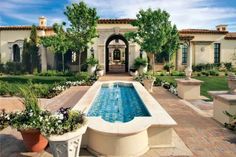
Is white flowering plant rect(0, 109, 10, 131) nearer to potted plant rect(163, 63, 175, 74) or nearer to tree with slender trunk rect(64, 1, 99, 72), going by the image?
tree with slender trunk rect(64, 1, 99, 72)

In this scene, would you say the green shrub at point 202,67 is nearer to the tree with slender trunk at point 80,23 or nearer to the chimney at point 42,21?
the tree with slender trunk at point 80,23

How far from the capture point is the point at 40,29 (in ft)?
95.4

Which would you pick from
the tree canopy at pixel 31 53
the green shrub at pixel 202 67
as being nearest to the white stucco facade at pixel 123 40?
the green shrub at pixel 202 67

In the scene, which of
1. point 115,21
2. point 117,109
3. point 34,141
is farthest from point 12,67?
point 34,141

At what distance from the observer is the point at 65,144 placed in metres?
5.40

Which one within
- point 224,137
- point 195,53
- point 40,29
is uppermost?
point 40,29

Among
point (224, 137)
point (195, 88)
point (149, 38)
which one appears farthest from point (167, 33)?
point (224, 137)

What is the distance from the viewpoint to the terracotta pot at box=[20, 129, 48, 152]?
6.36 metres

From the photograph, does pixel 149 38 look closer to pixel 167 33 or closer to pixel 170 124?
pixel 167 33

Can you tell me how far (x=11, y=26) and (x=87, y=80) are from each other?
14548 mm

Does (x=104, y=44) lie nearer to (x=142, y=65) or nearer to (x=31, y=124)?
(x=142, y=65)

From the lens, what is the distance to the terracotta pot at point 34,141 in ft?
20.9

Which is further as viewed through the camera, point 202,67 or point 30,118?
point 202,67

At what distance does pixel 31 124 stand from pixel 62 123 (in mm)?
909
